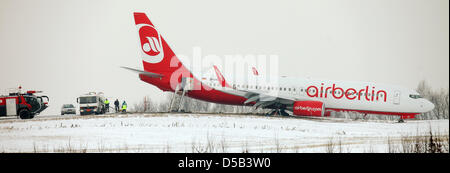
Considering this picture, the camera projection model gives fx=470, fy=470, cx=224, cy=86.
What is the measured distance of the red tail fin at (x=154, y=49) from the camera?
4103 cm

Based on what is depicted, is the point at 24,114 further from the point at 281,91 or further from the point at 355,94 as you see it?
the point at 355,94

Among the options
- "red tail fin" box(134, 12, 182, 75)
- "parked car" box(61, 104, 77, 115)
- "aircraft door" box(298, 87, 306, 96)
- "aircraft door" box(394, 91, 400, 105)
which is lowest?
"parked car" box(61, 104, 77, 115)

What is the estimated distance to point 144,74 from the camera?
1598 inches

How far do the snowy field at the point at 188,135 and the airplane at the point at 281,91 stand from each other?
5.29m

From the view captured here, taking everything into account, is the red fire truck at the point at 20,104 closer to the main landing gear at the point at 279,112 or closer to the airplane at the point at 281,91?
the airplane at the point at 281,91

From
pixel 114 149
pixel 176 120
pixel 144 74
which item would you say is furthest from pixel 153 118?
pixel 114 149

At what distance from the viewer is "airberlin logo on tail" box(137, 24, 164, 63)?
135 ft

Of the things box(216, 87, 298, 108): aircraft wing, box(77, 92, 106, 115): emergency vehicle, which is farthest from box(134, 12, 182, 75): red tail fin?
box(77, 92, 106, 115): emergency vehicle

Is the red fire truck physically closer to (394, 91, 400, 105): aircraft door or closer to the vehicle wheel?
the vehicle wheel

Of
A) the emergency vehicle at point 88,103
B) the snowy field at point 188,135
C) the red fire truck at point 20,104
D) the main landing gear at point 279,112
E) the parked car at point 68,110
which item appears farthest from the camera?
the parked car at point 68,110

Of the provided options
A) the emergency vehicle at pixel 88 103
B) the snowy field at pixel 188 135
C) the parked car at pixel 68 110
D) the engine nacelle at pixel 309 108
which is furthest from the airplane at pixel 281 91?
the parked car at pixel 68 110

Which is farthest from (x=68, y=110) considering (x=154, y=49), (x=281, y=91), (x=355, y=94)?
(x=355, y=94)
